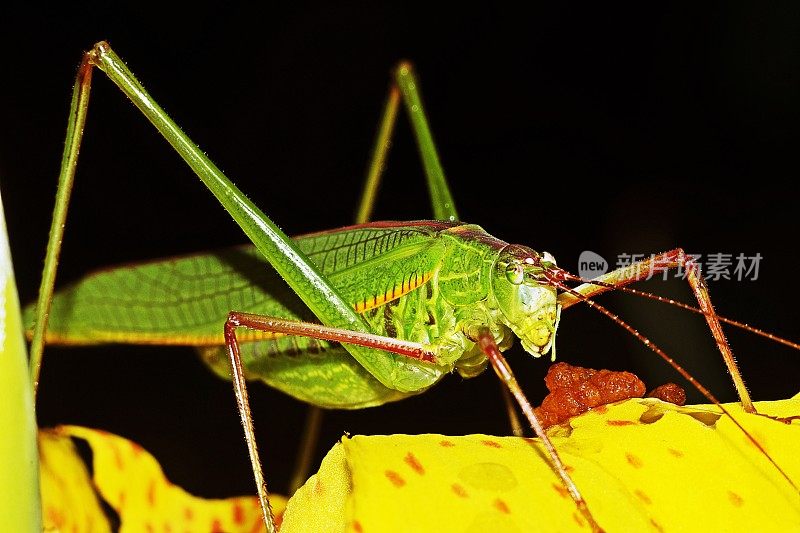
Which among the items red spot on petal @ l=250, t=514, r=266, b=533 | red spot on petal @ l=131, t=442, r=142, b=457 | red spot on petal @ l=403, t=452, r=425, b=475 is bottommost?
red spot on petal @ l=250, t=514, r=266, b=533

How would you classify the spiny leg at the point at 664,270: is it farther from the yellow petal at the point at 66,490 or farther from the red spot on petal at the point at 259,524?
the yellow petal at the point at 66,490

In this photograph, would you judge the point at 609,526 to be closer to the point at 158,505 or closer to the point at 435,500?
the point at 435,500

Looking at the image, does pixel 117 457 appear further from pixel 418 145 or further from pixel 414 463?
pixel 418 145

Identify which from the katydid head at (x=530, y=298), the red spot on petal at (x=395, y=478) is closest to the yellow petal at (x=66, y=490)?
the red spot on petal at (x=395, y=478)

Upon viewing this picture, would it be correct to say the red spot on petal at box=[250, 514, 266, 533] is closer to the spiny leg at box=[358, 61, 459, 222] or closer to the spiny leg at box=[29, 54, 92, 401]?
the spiny leg at box=[29, 54, 92, 401]

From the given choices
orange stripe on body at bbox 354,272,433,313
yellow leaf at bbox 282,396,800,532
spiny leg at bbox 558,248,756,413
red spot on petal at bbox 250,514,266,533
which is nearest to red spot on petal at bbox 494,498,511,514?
yellow leaf at bbox 282,396,800,532

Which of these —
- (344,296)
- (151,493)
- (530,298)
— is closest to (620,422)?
(530,298)
